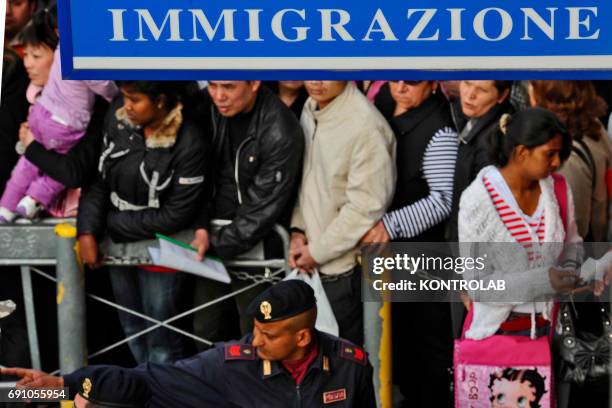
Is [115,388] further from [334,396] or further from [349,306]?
[349,306]

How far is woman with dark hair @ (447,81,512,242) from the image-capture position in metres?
2.71

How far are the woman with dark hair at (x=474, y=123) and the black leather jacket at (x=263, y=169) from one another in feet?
1.05

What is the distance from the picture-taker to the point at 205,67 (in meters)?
2.35

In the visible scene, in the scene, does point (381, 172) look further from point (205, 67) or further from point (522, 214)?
point (205, 67)

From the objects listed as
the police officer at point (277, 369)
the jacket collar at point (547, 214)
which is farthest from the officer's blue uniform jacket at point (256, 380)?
the jacket collar at point (547, 214)

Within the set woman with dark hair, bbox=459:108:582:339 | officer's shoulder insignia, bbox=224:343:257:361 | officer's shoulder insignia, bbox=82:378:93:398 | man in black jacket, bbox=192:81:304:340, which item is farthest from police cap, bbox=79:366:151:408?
woman with dark hair, bbox=459:108:582:339

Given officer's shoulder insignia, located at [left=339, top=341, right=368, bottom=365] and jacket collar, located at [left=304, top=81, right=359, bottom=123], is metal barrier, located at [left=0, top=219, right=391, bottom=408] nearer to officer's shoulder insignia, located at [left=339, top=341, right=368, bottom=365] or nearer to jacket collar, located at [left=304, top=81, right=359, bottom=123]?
officer's shoulder insignia, located at [left=339, top=341, right=368, bottom=365]

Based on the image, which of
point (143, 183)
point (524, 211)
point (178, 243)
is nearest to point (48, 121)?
point (143, 183)

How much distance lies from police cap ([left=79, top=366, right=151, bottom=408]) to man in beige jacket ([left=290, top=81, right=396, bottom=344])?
0.42m

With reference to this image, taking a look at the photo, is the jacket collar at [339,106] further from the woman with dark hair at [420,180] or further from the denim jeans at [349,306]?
the denim jeans at [349,306]

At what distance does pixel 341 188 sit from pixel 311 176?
0.22 ft

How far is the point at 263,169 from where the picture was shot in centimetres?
280

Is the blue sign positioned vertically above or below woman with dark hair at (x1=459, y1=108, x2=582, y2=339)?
above

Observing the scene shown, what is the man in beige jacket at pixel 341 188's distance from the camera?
2754mm
